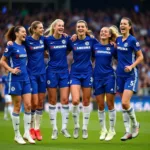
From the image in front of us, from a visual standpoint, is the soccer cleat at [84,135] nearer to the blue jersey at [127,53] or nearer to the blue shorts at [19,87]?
the blue jersey at [127,53]

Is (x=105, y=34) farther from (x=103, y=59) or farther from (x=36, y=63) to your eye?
(x=36, y=63)

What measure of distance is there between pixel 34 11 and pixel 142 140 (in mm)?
20799

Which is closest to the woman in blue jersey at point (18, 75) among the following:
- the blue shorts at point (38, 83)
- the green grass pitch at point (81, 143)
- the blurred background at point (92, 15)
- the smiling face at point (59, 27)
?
the blue shorts at point (38, 83)

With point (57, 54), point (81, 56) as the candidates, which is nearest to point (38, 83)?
point (57, 54)

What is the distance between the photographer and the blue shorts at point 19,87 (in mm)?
16141

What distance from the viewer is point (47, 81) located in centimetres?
1680

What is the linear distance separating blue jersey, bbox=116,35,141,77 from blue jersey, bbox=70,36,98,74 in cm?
69

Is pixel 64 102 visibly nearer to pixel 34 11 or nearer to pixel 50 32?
pixel 50 32

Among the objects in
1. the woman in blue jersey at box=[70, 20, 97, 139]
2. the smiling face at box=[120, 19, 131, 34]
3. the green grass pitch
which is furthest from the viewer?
the woman in blue jersey at box=[70, 20, 97, 139]

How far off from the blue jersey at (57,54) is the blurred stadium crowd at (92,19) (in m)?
16.0

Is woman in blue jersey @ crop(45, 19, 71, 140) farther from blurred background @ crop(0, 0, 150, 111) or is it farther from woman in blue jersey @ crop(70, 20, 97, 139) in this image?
blurred background @ crop(0, 0, 150, 111)

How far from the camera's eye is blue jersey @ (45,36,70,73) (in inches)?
658

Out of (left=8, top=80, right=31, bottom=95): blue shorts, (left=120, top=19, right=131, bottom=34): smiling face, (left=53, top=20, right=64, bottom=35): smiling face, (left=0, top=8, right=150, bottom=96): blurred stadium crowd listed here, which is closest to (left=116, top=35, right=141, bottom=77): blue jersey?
(left=120, top=19, right=131, bottom=34): smiling face

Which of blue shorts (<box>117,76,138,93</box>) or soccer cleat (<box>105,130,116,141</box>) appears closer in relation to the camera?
blue shorts (<box>117,76,138,93</box>)
